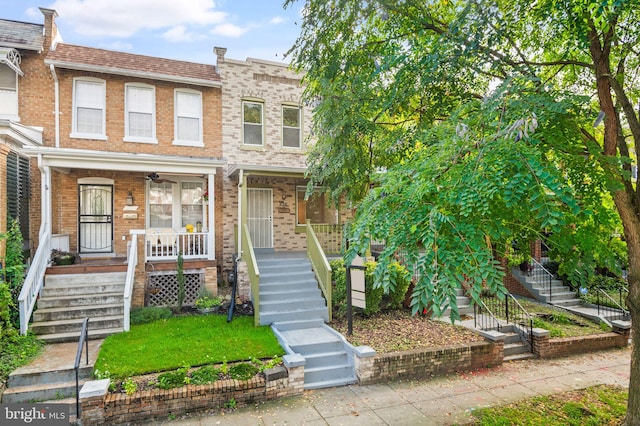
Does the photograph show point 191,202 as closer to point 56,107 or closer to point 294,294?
point 56,107

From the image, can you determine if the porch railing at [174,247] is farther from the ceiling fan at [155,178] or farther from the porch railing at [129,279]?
the ceiling fan at [155,178]

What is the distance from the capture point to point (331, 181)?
9531 millimetres

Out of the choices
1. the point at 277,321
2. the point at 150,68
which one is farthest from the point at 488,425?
the point at 150,68

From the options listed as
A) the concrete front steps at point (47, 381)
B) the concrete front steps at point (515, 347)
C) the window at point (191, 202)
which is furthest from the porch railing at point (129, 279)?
the concrete front steps at point (515, 347)

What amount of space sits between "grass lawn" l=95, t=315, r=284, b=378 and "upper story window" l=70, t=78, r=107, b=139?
673cm

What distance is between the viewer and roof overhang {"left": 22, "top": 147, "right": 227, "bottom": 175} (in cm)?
916

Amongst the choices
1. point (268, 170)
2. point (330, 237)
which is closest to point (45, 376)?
point (268, 170)

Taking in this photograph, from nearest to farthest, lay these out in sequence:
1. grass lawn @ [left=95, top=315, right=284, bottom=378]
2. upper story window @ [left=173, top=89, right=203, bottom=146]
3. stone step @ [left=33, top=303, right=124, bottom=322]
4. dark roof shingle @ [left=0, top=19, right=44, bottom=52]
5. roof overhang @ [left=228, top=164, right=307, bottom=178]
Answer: grass lawn @ [left=95, top=315, right=284, bottom=378] → stone step @ [left=33, top=303, right=124, bottom=322] → dark roof shingle @ [left=0, top=19, right=44, bottom=52] → roof overhang @ [left=228, top=164, right=307, bottom=178] → upper story window @ [left=173, top=89, right=203, bottom=146]

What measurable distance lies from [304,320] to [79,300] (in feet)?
17.3

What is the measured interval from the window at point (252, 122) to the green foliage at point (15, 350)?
832 cm

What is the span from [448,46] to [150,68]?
33.6 ft

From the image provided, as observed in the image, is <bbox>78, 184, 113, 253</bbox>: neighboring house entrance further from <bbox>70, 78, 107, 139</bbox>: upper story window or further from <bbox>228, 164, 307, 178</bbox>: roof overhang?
<bbox>228, 164, 307, 178</bbox>: roof overhang

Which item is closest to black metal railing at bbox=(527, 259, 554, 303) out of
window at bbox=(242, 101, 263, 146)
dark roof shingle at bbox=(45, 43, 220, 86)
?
window at bbox=(242, 101, 263, 146)

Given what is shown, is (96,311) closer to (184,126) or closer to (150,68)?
(184,126)
